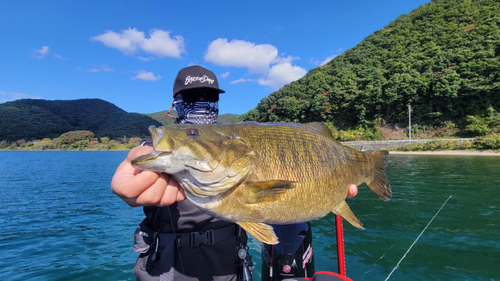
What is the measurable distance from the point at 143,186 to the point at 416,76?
5286cm

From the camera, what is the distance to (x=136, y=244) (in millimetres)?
2357

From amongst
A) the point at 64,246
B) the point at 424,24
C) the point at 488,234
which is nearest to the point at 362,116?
the point at 424,24

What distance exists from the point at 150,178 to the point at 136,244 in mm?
1254

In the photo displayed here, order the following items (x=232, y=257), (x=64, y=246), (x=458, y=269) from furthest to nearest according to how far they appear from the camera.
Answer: (x=64, y=246), (x=458, y=269), (x=232, y=257)

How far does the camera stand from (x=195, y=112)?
121 inches

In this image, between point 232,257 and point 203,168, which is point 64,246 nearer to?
point 232,257

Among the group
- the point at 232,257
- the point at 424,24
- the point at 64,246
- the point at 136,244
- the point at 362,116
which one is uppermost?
the point at 424,24

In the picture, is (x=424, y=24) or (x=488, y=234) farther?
(x=424, y=24)

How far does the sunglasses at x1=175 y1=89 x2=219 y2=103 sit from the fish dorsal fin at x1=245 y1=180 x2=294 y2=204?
167 cm

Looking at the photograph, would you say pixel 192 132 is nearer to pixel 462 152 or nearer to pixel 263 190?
pixel 263 190

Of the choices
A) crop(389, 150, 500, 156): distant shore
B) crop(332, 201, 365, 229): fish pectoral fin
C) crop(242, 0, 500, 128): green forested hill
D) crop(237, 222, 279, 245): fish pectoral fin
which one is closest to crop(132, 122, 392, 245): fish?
crop(237, 222, 279, 245): fish pectoral fin

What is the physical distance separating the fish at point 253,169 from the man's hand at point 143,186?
0.07 metres

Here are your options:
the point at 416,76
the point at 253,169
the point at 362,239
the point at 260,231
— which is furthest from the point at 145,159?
the point at 416,76

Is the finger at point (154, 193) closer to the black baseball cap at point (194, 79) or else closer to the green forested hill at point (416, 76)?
the black baseball cap at point (194, 79)
